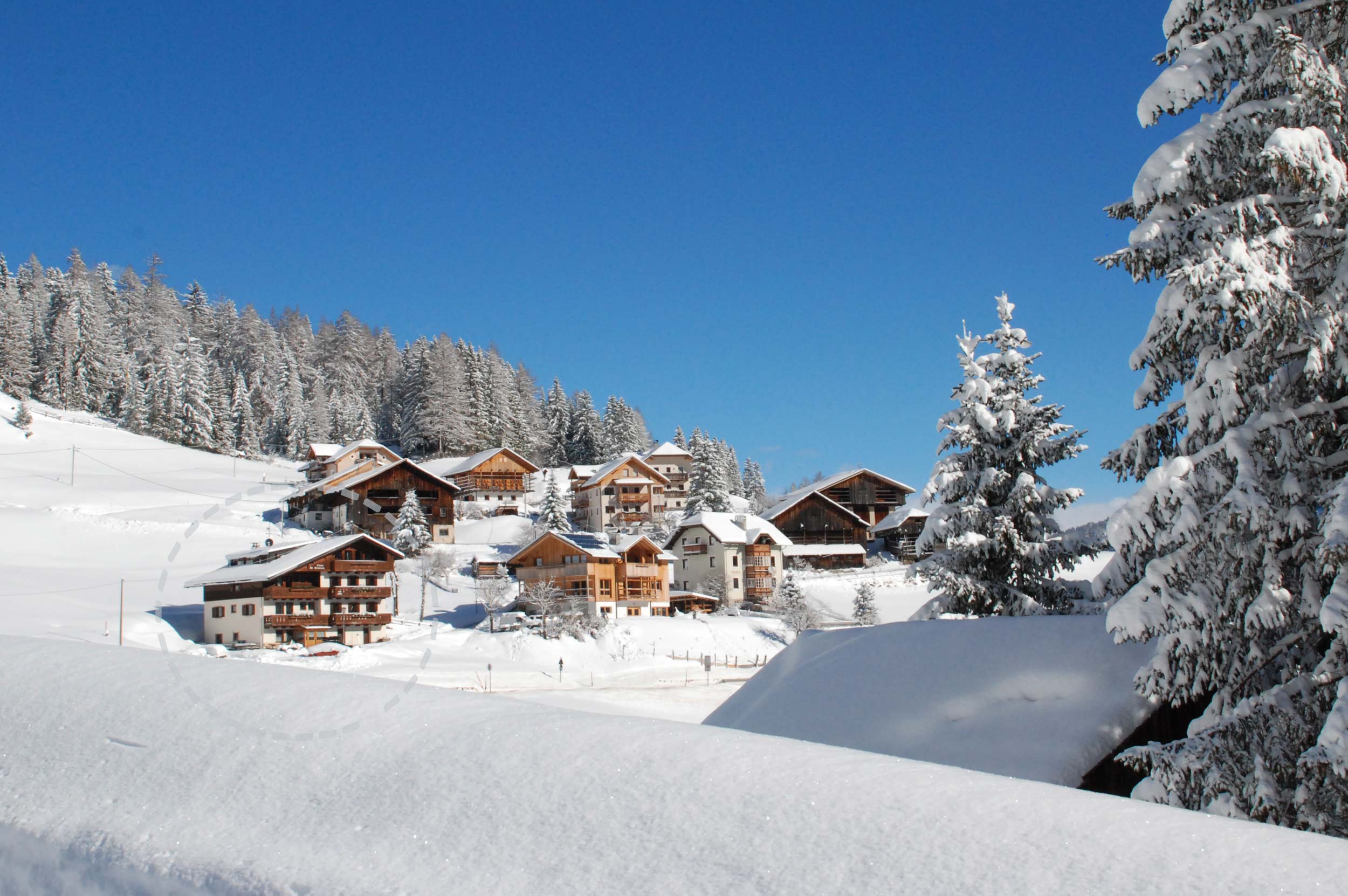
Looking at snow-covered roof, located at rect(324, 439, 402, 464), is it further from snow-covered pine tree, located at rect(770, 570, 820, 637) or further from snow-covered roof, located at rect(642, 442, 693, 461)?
snow-covered pine tree, located at rect(770, 570, 820, 637)

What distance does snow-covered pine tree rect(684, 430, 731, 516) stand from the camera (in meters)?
90.5

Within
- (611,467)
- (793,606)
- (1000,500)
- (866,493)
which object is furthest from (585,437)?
(1000,500)

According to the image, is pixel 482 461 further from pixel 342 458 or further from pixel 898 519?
pixel 898 519

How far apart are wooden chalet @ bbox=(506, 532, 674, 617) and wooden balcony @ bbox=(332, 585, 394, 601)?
31.2 ft

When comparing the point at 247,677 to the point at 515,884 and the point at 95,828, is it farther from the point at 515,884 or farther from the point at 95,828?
the point at 515,884

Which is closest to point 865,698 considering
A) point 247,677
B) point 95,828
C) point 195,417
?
point 247,677

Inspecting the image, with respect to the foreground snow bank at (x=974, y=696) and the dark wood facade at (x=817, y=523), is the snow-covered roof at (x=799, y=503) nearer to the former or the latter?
the dark wood facade at (x=817, y=523)

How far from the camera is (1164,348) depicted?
1038 centimetres

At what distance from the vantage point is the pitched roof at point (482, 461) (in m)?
93.5

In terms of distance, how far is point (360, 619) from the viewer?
5372cm

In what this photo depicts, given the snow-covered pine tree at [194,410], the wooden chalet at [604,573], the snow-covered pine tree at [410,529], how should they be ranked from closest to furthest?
the wooden chalet at [604,573] < the snow-covered pine tree at [410,529] < the snow-covered pine tree at [194,410]

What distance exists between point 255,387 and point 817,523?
79.2 m

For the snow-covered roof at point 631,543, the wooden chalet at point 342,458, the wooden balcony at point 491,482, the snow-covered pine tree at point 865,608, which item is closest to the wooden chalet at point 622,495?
the wooden balcony at point 491,482

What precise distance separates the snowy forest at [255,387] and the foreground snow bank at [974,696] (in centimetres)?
8090
